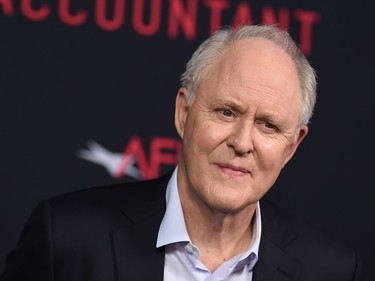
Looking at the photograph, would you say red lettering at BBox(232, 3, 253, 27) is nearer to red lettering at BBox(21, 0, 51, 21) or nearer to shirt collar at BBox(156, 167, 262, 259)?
red lettering at BBox(21, 0, 51, 21)

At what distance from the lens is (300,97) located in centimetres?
215

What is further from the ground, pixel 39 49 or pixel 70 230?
pixel 39 49

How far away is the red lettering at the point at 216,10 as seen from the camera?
9.47 ft

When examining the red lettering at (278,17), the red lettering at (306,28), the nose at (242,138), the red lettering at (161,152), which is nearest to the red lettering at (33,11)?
the red lettering at (161,152)

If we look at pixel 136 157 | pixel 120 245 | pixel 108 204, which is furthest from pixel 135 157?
pixel 120 245

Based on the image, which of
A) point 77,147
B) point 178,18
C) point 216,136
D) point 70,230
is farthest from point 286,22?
point 70,230

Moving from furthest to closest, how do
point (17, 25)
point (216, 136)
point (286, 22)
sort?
point (286, 22) < point (17, 25) < point (216, 136)

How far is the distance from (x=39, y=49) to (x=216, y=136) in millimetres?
892

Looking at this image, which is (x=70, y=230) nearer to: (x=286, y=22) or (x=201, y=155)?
(x=201, y=155)

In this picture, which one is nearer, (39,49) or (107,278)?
(107,278)

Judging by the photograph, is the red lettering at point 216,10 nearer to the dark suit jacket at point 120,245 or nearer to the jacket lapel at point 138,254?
the dark suit jacket at point 120,245

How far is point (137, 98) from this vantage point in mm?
2820

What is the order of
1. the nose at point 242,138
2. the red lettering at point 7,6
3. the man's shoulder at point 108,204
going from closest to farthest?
the nose at point 242,138, the man's shoulder at point 108,204, the red lettering at point 7,6

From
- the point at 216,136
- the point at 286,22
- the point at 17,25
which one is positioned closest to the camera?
the point at 216,136
